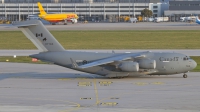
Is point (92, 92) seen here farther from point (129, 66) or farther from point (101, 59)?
point (101, 59)

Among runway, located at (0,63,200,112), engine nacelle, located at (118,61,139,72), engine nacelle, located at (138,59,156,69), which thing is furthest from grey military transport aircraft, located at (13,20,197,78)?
runway, located at (0,63,200,112)

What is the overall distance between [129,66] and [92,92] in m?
6.34

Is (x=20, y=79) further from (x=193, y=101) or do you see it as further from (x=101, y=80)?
(x=193, y=101)

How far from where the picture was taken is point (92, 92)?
33.5m

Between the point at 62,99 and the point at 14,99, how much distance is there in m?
2.87

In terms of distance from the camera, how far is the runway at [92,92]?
92.0 feet

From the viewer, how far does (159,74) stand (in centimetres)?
4056

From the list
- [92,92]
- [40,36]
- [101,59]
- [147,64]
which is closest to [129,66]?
[147,64]

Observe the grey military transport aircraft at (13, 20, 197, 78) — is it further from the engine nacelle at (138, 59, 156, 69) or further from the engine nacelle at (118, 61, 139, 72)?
the engine nacelle at (118, 61, 139, 72)

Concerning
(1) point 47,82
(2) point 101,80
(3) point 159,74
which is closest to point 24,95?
(1) point 47,82

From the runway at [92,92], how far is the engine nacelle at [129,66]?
3.04 ft

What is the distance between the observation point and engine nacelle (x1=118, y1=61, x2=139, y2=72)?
39000mm

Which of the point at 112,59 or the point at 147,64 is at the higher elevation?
the point at 112,59

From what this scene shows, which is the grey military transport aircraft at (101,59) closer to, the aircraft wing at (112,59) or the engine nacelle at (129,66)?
the aircraft wing at (112,59)
